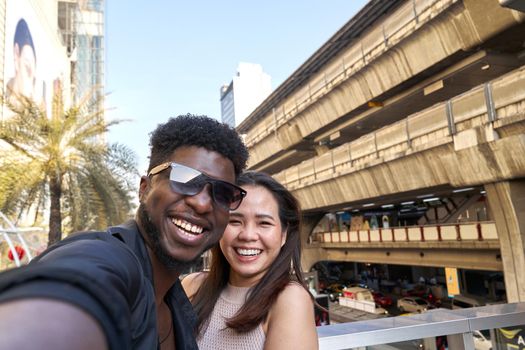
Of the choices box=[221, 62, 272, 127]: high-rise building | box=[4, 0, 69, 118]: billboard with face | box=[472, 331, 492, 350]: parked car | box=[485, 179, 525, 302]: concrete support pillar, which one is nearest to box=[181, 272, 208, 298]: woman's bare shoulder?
box=[472, 331, 492, 350]: parked car

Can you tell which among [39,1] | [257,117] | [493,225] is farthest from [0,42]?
[493,225]

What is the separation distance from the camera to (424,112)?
13.7m

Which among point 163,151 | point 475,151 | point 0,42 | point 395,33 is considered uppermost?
point 0,42

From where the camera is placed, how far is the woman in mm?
1803

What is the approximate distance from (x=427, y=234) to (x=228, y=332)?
17849 millimetres

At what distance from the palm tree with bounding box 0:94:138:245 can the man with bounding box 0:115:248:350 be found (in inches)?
402

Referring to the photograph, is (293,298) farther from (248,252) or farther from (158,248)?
(158,248)

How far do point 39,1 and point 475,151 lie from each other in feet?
122

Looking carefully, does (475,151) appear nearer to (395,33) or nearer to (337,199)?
(395,33)

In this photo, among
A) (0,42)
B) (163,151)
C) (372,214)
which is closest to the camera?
(163,151)

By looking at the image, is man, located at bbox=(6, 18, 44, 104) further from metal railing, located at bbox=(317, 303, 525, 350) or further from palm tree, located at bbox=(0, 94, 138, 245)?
metal railing, located at bbox=(317, 303, 525, 350)

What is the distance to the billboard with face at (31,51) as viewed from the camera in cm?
2603

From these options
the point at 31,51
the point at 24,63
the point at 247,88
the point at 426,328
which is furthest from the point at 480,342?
the point at 247,88

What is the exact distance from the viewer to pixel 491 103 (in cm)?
1114
